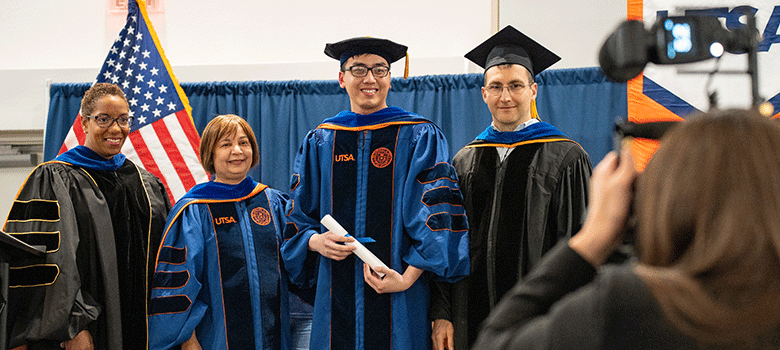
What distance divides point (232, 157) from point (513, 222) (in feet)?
4.54

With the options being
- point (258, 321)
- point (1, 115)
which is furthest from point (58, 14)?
point (258, 321)

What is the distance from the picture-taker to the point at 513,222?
2.79 meters

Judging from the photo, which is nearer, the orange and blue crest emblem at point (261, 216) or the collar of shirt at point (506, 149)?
the collar of shirt at point (506, 149)

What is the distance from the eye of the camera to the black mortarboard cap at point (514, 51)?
3.01 metres

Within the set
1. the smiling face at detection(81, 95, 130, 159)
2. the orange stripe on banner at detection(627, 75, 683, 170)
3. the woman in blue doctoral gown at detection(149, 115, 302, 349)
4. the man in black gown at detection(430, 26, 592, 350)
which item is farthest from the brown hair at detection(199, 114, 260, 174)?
the orange stripe on banner at detection(627, 75, 683, 170)

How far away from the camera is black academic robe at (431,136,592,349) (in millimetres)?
2750

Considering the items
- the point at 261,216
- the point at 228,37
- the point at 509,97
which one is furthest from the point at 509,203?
the point at 228,37

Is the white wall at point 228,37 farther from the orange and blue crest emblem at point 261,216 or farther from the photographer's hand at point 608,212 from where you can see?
the photographer's hand at point 608,212

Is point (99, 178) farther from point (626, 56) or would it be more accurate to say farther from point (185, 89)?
point (626, 56)

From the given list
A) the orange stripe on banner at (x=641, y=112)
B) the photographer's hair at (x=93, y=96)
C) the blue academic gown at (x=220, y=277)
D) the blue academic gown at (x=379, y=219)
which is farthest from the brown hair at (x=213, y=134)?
the orange stripe on banner at (x=641, y=112)

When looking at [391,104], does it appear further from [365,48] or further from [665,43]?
[665,43]

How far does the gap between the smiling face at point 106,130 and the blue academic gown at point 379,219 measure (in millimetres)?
1135

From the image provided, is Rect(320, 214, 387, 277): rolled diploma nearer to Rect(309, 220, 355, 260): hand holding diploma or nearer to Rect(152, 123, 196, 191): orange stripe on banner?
Rect(309, 220, 355, 260): hand holding diploma

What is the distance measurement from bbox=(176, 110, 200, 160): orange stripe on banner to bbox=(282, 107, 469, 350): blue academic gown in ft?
5.89
